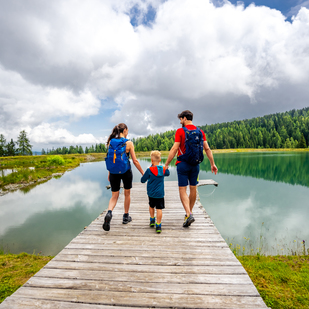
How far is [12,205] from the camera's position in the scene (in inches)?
497

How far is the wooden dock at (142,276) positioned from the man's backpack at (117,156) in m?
1.59

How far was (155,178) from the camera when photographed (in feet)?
13.8

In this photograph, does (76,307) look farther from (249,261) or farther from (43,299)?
(249,261)

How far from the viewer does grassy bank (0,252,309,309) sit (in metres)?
3.69

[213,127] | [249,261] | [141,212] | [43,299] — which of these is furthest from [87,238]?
[213,127]

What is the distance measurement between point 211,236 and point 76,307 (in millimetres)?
3027

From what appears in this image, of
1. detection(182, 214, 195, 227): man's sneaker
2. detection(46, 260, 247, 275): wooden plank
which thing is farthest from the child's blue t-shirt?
detection(46, 260, 247, 275): wooden plank

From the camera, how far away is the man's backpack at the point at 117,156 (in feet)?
14.1

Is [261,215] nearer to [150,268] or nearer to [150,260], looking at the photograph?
[150,260]

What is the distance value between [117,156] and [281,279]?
16.4ft

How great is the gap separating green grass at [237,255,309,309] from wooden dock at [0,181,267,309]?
145 centimetres

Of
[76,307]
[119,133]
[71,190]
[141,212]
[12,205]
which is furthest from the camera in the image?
[71,190]

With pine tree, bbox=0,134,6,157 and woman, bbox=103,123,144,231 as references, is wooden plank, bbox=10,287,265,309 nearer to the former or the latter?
woman, bbox=103,123,144,231

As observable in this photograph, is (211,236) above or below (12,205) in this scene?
above
